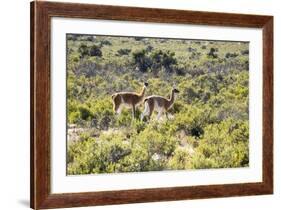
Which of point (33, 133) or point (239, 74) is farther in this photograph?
point (239, 74)

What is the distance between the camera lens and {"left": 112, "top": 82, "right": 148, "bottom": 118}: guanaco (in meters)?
2.23

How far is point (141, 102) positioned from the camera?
7.41 feet

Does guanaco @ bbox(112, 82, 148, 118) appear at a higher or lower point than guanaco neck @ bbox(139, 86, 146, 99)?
lower

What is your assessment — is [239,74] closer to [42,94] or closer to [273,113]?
[273,113]

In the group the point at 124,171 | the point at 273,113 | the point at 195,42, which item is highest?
the point at 195,42

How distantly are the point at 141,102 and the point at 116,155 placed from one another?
157 millimetres

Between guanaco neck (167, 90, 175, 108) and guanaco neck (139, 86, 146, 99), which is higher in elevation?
guanaco neck (139, 86, 146, 99)

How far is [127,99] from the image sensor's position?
224 centimetres

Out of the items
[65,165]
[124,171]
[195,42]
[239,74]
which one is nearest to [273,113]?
[239,74]

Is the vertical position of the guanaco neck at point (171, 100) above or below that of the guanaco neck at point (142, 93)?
below

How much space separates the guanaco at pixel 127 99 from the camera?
7.30 feet

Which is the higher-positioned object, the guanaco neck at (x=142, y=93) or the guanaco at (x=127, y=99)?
the guanaco neck at (x=142, y=93)

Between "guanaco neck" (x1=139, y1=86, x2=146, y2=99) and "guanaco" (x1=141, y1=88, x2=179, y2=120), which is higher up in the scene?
"guanaco neck" (x1=139, y1=86, x2=146, y2=99)

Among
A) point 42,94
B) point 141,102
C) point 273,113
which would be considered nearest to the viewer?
point 42,94
